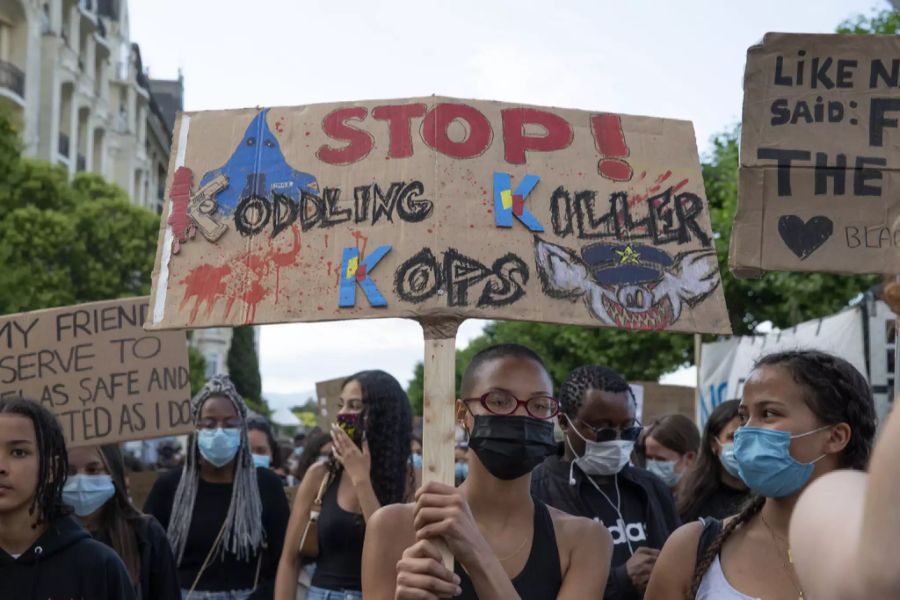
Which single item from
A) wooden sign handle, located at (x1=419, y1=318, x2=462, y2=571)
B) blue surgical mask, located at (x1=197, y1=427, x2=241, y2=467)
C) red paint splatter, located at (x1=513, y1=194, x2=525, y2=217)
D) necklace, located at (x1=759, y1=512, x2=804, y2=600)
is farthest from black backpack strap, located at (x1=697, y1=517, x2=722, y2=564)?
blue surgical mask, located at (x1=197, y1=427, x2=241, y2=467)

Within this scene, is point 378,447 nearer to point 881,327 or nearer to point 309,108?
point 309,108

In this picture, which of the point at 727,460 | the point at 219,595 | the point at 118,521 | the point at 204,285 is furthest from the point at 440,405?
the point at 219,595

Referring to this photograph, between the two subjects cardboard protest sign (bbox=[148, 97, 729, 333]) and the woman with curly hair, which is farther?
the woman with curly hair

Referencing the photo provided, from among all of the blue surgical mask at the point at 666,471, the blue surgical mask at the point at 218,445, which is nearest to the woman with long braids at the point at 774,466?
the blue surgical mask at the point at 218,445

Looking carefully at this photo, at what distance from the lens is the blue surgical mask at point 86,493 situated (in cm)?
502

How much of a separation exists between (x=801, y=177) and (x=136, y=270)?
103 ft

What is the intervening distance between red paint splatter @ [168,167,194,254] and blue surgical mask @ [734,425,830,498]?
1.61 m

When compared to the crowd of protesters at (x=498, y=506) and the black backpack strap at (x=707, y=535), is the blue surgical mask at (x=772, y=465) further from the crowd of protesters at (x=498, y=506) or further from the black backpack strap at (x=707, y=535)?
the black backpack strap at (x=707, y=535)

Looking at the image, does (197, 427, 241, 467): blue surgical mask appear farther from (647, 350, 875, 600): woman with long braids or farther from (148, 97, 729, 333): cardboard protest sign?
(647, 350, 875, 600): woman with long braids

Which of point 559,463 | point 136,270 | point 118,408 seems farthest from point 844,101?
point 136,270

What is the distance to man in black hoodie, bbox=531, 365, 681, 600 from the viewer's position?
4871 millimetres

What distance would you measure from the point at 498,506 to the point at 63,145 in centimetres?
4230

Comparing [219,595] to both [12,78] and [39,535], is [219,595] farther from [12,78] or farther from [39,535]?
[12,78]

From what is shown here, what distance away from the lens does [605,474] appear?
500 cm
